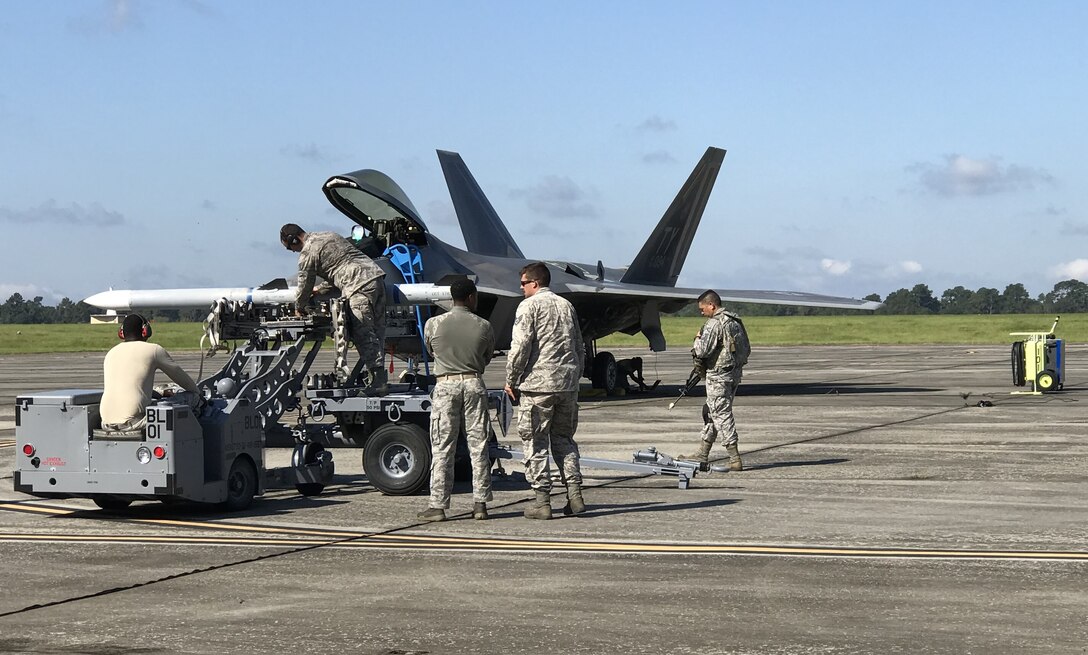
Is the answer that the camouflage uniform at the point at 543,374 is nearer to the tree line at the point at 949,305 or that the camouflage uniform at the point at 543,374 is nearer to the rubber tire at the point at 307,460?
the rubber tire at the point at 307,460

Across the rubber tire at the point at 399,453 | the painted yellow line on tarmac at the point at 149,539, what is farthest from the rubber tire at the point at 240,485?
the painted yellow line on tarmac at the point at 149,539

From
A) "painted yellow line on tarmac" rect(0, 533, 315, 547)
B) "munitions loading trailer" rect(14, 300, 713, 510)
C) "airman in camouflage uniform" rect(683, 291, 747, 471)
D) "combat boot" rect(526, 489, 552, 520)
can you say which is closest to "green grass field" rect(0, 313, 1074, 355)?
"airman in camouflage uniform" rect(683, 291, 747, 471)

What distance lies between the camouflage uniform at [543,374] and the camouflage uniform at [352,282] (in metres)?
2.38

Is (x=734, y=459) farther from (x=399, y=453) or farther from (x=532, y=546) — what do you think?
(x=532, y=546)

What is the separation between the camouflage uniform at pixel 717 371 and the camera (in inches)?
558

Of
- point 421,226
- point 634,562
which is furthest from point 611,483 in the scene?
point 421,226

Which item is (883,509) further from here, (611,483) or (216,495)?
(216,495)

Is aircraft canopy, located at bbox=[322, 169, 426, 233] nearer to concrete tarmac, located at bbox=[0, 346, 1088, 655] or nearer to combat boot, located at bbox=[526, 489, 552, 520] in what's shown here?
concrete tarmac, located at bbox=[0, 346, 1088, 655]

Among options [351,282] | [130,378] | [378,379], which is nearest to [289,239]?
[351,282]

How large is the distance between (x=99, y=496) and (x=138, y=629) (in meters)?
4.37

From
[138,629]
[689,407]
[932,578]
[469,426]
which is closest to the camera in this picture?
[138,629]

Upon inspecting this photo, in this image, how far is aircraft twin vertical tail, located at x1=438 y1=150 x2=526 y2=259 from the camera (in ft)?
106

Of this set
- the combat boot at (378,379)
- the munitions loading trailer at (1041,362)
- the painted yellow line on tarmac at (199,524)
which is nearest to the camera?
the painted yellow line on tarmac at (199,524)

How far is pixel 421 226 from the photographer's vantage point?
21.3m
